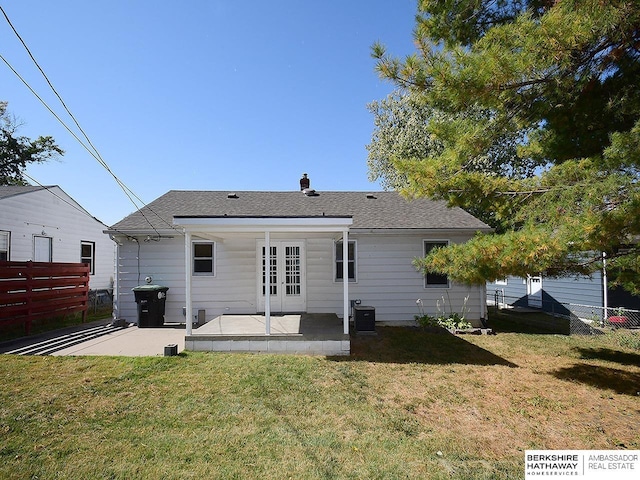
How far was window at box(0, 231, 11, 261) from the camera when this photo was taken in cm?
1134

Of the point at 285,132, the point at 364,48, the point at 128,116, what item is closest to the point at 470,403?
the point at 364,48

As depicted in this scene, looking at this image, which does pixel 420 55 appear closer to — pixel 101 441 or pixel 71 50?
pixel 101 441

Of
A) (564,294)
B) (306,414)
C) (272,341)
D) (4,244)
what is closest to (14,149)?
(4,244)

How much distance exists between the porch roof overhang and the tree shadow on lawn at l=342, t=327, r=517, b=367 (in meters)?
2.89

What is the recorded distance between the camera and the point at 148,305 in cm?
925

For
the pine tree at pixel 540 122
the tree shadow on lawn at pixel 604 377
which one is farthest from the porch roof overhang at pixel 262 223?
the tree shadow on lawn at pixel 604 377

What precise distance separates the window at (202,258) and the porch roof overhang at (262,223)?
9.86ft

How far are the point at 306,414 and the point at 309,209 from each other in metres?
7.70

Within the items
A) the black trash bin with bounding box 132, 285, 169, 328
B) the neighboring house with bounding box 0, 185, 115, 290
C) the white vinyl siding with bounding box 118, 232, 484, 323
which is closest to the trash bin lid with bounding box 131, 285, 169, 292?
the black trash bin with bounding box 132, 285, 169, 328

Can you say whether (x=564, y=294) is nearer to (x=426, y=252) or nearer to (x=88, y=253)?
(x=426, y=252)

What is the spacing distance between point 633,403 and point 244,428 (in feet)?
18.8

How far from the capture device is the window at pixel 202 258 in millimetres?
9977

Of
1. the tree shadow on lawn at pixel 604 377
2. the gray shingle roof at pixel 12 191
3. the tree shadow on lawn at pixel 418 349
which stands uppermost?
the gray shingle roof at pixel 12 191

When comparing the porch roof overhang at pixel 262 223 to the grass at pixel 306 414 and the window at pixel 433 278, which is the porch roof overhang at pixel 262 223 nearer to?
the grass at pixel 306 414
